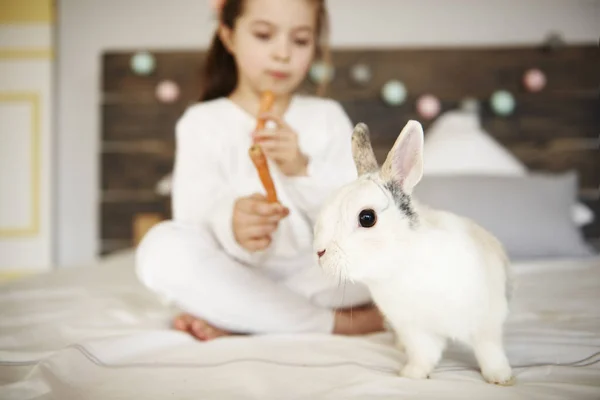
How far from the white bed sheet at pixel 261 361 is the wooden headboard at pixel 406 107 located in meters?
0.88

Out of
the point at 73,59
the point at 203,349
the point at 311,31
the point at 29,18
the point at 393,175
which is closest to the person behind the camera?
the point at 393,175

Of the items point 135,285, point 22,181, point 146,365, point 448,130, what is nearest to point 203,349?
point 146,365

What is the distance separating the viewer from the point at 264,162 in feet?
1.86

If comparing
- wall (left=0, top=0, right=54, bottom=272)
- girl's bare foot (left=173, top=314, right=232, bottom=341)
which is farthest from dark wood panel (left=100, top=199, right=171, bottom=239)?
girl's bare foot (left=173, top=314, right=232, bottom=341)

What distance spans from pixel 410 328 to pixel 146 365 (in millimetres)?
274

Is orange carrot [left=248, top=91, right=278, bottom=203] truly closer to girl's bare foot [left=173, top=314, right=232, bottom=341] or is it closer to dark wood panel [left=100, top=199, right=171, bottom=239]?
girl's bare foot [left=173, top=314, right=232, bottom=341]

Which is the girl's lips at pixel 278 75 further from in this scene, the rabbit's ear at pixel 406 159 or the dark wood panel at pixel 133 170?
the dark wood panel at pixel 133 170

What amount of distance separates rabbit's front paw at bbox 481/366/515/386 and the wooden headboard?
41.0 inches

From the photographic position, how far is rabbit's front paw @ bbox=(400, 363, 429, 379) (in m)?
0.47

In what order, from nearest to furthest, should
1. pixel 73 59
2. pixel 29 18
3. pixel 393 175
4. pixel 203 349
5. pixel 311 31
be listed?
1. pixel 393 175
2. pixel 203 349
3. pixel 311 31
4. pixel 29 18
5. pixel 73 59

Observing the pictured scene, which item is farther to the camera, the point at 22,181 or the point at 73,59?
the point at 73,59

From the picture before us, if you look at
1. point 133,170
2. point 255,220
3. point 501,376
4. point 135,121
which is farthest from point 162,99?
point 501,376

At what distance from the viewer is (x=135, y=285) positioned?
3.46 feet

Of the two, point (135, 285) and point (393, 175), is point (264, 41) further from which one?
point (135, 285)
